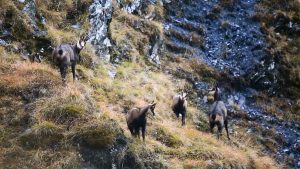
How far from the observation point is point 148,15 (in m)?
23.9

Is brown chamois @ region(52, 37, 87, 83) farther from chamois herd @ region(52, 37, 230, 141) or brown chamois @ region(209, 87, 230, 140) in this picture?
brown chamois @ region(209, 87, 230, 140)

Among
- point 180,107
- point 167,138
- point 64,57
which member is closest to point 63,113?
point 64,57

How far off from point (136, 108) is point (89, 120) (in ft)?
6.12

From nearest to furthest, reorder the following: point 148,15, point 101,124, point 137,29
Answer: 1. point 101,124
2. point 137,29
3. point 148,15

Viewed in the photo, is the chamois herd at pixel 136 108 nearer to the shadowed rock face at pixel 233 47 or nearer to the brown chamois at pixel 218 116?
the brown chamois at pixel 218 116

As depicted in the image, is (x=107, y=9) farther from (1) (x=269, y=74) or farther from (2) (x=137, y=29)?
(1) (x=269, y=74)

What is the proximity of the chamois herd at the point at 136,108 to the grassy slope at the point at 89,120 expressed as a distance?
0.33 m

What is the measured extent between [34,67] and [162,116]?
494 centimetres

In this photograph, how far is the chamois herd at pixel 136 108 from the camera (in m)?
14.3

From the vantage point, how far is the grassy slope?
40.9ft

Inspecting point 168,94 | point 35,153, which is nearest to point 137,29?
point 168,94

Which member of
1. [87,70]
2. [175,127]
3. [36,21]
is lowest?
[175,127]

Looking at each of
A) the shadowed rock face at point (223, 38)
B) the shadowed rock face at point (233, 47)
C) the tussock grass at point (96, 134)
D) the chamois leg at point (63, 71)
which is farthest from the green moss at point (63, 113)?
the shadowed rock face at point (223, 38)

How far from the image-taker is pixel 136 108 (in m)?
14.6
